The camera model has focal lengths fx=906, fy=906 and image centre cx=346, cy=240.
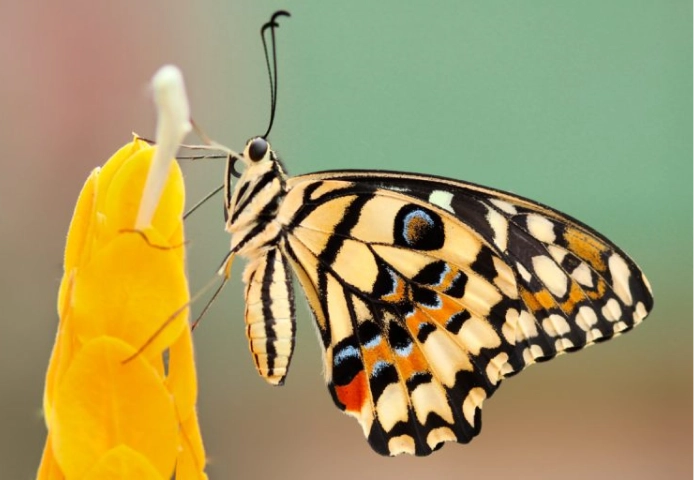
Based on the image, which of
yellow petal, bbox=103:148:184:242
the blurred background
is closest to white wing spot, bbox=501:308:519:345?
yellow petal, bbox=103:148:184:242

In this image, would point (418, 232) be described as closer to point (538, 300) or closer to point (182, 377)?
point (538, 300)

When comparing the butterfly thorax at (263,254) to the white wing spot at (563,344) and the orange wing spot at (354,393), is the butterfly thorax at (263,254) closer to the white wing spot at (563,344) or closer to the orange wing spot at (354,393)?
the orange wing spot at (354,393)

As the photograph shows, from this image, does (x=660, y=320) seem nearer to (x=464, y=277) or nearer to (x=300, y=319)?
(x=300, y=319)

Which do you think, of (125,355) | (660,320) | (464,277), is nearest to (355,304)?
(464,277)

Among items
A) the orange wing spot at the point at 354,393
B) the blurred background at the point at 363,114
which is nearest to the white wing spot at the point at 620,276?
the orange wing spot at the point at 354,393

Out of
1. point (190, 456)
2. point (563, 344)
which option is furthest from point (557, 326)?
point (190, 456)
